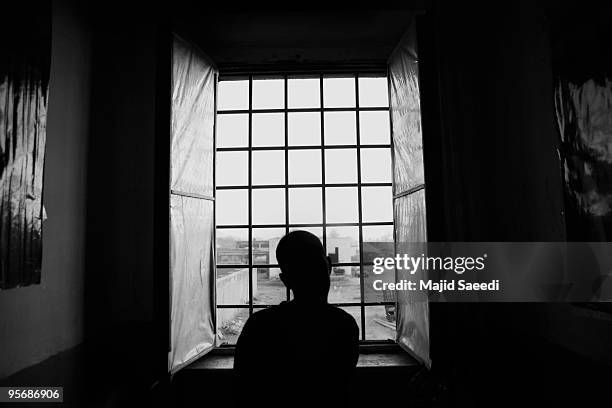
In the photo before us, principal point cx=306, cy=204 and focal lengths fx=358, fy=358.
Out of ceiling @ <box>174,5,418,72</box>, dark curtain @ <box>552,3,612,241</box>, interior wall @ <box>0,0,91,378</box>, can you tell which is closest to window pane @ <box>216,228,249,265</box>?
interior wall @ <box>0,0,91,378</box>

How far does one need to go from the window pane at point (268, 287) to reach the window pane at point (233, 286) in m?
0.08

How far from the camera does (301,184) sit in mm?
2895

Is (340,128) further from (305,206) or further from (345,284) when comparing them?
(345,284)

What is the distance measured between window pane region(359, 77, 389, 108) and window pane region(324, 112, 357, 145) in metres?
0.16

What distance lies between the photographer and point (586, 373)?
1.59m

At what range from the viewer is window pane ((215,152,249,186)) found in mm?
2938

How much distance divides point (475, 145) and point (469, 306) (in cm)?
111

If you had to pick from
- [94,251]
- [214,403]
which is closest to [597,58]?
[214,403]

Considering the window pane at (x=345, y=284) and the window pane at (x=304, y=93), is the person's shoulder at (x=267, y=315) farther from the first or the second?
the window pane at (x=304, y=93)

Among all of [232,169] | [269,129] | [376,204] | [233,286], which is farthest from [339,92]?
[233,286]

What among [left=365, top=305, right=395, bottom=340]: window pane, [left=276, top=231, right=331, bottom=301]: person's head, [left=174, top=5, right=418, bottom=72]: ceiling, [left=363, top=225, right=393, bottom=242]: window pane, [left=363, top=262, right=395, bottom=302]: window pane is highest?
[left=174, top=5, right=418, bottom=72]: ceiling

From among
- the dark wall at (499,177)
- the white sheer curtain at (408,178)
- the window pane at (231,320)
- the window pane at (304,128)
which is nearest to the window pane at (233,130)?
the window pane at (304,128)

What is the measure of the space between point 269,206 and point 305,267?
1848 mm

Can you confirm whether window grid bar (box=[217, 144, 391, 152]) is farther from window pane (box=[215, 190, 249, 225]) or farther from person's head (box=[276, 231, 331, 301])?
person's head (box=[276, 231, 331, 301])
